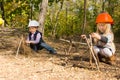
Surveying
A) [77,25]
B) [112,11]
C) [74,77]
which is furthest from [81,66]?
[77,25]

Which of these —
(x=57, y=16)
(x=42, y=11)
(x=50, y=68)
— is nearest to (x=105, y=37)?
(x=50, y=68)

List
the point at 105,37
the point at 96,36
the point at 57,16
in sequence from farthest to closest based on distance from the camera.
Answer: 1. the point at 57,16
2. the point at 105,37
3. the point at 96,36

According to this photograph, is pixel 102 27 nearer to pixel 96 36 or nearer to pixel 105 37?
pixel 105 37

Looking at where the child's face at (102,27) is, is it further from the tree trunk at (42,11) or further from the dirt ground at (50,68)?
the tree trunk at (42,11)

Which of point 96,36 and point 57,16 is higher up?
point 96,36

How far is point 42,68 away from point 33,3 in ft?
60.8

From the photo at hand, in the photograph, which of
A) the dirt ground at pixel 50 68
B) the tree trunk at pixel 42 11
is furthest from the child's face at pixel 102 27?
the tree trunk at pixel 42 11

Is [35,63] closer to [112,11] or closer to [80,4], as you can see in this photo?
[112,11]

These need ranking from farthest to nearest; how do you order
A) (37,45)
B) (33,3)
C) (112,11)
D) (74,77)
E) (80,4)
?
(80,4) < (112,11) < (33,3) < (37,45) < (74,77)

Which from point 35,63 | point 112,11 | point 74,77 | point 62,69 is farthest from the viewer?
point 112,11

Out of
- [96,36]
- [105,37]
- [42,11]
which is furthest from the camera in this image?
[42,11]

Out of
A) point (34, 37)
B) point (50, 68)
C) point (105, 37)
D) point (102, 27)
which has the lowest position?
point (50, 68)

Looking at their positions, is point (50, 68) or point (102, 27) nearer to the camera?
point (50, 68)

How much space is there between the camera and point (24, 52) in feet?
26.6
